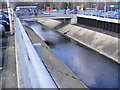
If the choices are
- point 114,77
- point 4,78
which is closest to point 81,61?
point 114,77

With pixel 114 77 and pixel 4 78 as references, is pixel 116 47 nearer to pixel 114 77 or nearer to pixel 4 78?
pixel 114 77

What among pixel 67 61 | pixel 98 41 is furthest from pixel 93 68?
pixel 98 41

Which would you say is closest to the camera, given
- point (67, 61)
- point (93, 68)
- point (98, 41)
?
point (93, 68)

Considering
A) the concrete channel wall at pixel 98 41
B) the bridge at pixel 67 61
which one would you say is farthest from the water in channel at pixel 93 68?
the concrete channel wall at pixel 98 41

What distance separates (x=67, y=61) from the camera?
1784 centimetres

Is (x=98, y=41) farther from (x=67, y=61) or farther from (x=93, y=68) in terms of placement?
(x=93, y=68)

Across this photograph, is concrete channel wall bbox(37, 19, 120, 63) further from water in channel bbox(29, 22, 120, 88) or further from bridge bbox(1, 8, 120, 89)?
water in channel bbox(29, 22, 120, 88)

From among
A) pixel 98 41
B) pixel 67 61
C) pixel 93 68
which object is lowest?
pixel 93 68

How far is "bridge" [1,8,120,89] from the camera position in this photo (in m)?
1.80

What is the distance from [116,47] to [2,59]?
14.2m

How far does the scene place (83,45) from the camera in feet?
85.1

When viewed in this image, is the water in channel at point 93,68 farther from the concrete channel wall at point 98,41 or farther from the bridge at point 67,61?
the concrete channel wall at point 98,41

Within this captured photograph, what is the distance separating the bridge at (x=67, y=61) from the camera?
1.80m

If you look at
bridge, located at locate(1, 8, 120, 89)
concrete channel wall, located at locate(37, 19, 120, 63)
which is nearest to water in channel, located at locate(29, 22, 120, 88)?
bridge, located at locate(1, 8, 120, 89)
